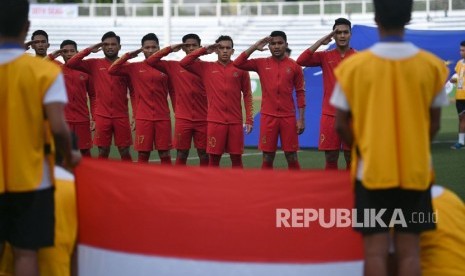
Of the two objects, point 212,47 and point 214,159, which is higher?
point 212,47

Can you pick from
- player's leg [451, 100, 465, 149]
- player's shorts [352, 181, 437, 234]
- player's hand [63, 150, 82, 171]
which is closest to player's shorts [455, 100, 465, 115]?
player's leg [451, 100, 465, 149]

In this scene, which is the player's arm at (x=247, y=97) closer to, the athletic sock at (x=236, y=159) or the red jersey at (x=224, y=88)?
the red jersey at (x=224, y=88)

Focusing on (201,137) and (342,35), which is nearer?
(342,35)

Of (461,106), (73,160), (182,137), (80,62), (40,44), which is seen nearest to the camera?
(73,160)

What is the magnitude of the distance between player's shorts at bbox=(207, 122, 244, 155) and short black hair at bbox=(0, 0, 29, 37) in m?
7.23

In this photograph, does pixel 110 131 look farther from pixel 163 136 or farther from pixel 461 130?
pixel 461 130

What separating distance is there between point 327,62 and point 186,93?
1981 mm

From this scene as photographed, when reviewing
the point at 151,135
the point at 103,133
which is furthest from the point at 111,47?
the point at 151,135

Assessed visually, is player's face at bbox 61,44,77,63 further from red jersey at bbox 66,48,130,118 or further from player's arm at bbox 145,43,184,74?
player's arm at bbox 145,43,184,74

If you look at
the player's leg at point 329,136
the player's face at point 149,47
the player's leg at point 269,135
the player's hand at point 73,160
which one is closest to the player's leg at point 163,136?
the player's face at point 149,47

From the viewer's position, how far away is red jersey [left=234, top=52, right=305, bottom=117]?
12711 millimetres

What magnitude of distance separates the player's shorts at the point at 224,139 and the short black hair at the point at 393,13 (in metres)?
7.33

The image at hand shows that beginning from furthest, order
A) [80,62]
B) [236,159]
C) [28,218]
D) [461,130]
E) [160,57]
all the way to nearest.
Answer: [461,130] < [80,62] < [160,57] < [236,159] < [28,218]

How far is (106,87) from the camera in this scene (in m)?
13.6
